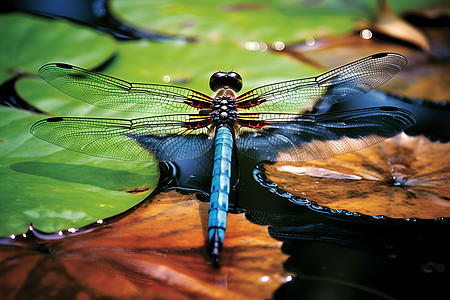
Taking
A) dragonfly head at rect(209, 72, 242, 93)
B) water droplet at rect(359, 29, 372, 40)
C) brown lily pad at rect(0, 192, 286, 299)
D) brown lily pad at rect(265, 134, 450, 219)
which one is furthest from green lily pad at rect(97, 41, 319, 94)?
brown lily pad at rect(0, 192, 286, 299)

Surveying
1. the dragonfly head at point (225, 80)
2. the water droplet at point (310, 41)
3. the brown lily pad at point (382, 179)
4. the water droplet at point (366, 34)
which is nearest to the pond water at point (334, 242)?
the brown lily pad at point (382, 179)

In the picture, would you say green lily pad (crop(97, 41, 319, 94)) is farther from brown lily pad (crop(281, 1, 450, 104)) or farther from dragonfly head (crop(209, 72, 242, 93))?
brown lily pad (crop(281, 1, 450, 104))

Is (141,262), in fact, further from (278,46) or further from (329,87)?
(278,46)

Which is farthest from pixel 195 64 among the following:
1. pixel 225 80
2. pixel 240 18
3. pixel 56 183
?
pixel 56 183

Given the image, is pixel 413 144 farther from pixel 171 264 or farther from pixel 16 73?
pixel 16 73

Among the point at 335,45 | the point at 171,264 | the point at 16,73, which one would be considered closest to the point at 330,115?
the point at 171,264
